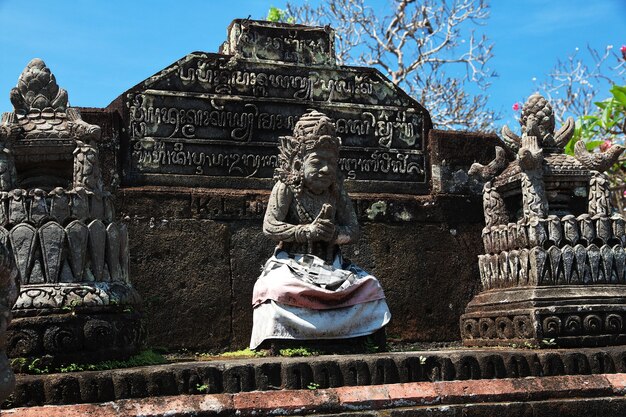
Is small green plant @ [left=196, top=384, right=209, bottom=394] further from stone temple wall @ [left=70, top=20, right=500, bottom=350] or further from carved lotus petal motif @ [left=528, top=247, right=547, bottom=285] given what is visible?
carved lotus petal motif @ [left=528, top=247, right=547, bottom=285]

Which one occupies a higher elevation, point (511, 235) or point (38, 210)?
point (38, 210)

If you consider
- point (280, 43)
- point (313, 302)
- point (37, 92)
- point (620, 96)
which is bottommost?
point (313, 302)

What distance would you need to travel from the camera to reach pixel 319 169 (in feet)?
26.0

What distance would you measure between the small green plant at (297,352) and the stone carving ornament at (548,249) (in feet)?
6.40

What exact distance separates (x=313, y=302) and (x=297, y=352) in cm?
43

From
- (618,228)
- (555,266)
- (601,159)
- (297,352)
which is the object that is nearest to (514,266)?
(555,266)

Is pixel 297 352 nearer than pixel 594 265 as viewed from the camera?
Yes

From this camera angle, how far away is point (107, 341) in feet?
21.5

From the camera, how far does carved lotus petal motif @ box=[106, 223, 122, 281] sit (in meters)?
7.01

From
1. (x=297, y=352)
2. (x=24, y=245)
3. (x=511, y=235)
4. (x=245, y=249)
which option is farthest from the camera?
(x=245, y=249)

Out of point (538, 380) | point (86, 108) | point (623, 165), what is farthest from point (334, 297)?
point (623, 165)

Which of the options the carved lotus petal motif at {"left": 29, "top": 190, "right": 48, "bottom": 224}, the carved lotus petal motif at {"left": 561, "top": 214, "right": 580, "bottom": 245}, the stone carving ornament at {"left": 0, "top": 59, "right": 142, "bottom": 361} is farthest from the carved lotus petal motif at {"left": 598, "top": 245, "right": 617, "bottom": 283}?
the carved lotus petal motif at {"left": 29, "top": 190, "right": 48, "bottom": 224}

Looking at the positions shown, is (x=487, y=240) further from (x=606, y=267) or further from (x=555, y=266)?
(x=606, y=267)

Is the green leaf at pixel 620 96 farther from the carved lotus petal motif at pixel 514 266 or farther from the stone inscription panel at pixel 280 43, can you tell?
the carved lotus petal motif at pixel 514 266
